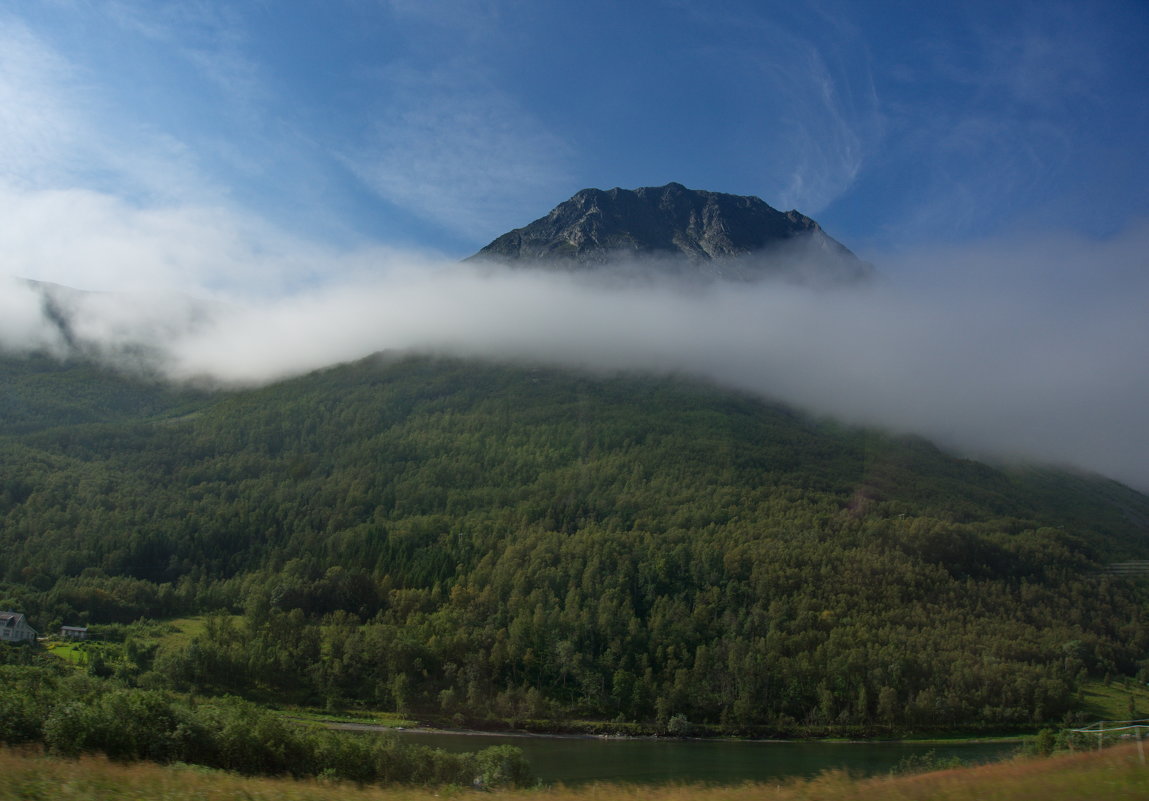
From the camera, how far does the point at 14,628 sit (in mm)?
87438

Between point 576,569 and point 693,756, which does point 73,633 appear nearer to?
point 576,569

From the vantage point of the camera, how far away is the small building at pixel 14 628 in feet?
283

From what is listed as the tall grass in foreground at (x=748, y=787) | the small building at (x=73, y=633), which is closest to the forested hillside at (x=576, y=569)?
the small building at (x=73, y=633)

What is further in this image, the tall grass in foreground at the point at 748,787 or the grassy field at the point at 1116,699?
the grassy field at the point at 1116,699

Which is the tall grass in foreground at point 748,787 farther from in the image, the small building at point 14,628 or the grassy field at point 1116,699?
the small building at point 14,628

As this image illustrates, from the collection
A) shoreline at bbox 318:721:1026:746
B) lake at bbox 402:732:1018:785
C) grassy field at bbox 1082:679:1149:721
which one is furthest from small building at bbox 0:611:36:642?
grassy field at bbox 1082:679:1149:721

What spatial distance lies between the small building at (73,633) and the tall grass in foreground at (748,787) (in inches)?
3713

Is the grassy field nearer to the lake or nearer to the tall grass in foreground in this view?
the lake

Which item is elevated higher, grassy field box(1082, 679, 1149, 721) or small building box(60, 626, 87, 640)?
small building box(60, 626, 87, 640)

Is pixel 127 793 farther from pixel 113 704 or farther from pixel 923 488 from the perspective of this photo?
pixel 923 488

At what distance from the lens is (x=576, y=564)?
109m

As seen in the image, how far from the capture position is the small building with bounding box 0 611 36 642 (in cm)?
8619

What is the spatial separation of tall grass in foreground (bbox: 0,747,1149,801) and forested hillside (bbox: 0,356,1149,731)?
74105 mm

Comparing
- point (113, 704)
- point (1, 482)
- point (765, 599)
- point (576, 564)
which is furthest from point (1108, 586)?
point (1, 482)
